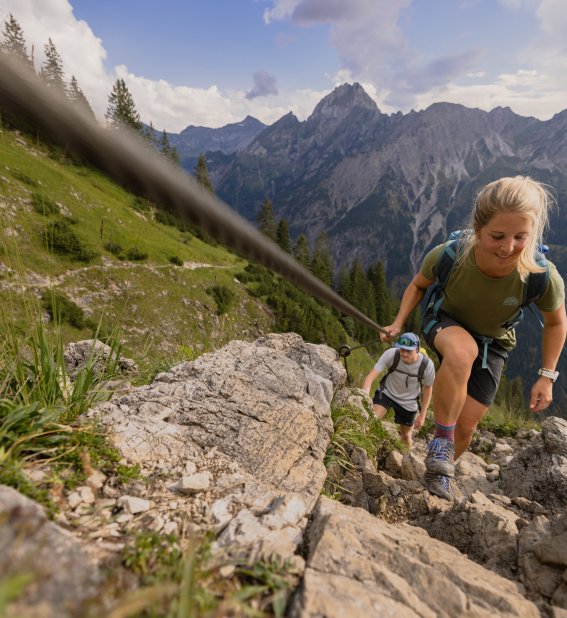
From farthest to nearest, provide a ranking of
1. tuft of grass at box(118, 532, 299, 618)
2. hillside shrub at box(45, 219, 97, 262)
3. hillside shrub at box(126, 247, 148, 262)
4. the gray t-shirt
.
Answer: hillside shrub at box(126, 247, 148, 262), hillside shrub at box(45, 219, 97, 262), the gray t-shirt, tuft of grass at box(118, 532, 299, 618)

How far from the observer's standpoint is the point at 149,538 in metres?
1.46

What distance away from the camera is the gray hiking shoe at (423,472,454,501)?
11.3ft

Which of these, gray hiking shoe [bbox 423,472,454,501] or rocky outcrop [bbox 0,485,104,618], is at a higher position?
rocky outcrop [bbox 0,485,104,618]

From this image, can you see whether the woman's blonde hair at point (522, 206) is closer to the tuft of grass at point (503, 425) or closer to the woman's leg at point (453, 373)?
the woman's leg at point (453, 373)

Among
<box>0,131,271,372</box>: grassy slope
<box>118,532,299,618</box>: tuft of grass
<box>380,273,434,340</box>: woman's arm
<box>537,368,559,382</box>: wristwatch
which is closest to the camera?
<box>118,532,299,618</box>: tuft of grass

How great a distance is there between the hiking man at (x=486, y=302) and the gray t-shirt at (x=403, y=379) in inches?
106

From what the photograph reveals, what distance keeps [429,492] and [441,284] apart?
7.22 feet

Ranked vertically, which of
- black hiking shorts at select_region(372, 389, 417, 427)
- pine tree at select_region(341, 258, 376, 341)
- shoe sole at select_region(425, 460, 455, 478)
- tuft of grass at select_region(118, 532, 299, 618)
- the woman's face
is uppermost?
the woman's face

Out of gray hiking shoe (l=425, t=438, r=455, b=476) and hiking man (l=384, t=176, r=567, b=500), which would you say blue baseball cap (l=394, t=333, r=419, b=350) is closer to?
hiking man (l=384, t=176, r=567, b=500)

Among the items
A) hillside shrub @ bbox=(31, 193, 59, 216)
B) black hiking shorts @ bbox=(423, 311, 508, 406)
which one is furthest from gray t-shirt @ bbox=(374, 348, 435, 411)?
hillside shrub @ bbox=(31, 193, 59, 216)

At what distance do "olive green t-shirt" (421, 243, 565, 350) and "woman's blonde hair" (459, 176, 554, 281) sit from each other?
18 cm

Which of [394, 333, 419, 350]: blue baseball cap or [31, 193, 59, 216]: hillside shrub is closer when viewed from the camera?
[394, 333, 419, 350]: blue baseball cap

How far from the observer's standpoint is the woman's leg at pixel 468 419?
440 centimetres

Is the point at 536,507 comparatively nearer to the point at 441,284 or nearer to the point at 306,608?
the point at 441,284
